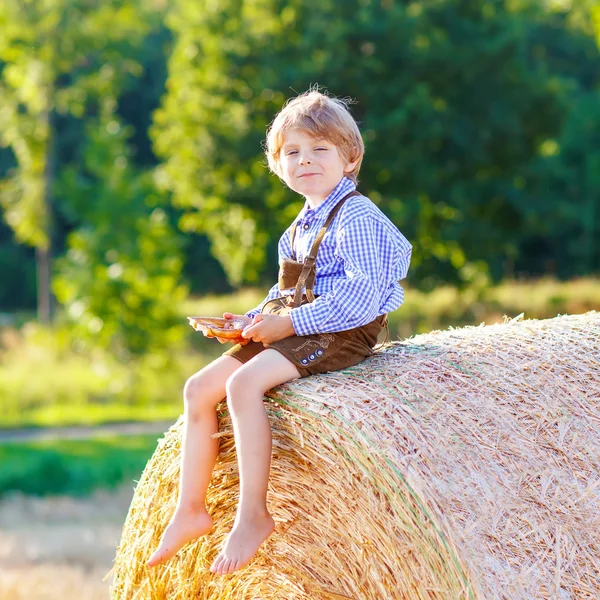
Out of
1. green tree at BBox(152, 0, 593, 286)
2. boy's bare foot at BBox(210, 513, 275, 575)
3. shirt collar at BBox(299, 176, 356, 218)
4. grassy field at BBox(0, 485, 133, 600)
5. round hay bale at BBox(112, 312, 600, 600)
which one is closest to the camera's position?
round hay bale at BBox(112, 312, 600, 600)

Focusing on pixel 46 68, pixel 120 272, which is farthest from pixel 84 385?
pixel 46 68

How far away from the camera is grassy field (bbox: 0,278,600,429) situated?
41.1ft

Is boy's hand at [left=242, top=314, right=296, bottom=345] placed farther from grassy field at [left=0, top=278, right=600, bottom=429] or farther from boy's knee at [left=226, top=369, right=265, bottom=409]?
grassy field at [left=0, top=278, right=600, bottom=429]

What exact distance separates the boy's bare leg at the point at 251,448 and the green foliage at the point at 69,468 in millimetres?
5576

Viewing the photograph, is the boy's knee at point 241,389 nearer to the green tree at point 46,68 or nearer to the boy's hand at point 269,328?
the boy's hand at point 269,328

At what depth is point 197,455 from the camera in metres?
3.36

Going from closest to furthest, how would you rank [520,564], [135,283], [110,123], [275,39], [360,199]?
[520,564], [360,199], [135,283], [110,123], [275,39]

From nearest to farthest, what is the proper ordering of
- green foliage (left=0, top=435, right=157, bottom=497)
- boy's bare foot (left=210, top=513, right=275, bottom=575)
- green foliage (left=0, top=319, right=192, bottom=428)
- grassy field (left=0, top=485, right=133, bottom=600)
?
1. boy's bare foot (left=210, top=513, right=275, bottom=575)
2. grassy field (left=0, top=485, right=133, bottom=600)
3. green foliage (left=0, top=435, right=157, bottom=497)
4. green foliage (left=0, top=319, right=192, bottom=428)

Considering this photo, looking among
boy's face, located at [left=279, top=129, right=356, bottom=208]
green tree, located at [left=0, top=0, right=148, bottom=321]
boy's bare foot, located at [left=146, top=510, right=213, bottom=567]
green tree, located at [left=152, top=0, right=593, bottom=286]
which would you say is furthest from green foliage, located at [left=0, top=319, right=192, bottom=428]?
boy's face, located at [left=279, top=129, right=356, bottom=208]

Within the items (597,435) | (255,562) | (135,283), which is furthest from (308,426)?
(135,283)

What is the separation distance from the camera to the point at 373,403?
3105 mm

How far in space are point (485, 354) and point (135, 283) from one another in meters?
10.7

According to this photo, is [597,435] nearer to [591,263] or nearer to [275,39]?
[275,39]

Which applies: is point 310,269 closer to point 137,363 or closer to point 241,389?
point 241,389
